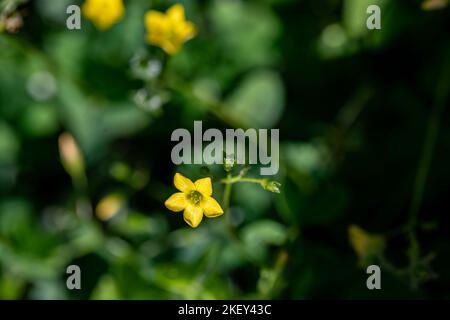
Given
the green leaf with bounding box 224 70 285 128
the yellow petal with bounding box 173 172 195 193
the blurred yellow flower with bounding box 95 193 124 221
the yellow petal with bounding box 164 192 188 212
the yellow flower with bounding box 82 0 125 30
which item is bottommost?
the yellow petal with bounding box 164 192 188 212

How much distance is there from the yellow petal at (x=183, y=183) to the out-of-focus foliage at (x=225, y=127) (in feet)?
1.44

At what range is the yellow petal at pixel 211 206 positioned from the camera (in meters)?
1.80

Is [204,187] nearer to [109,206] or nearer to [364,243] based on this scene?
Result: [364,243]

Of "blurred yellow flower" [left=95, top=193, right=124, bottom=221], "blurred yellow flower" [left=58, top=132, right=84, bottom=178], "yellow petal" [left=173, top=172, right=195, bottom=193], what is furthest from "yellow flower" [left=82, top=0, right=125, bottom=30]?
"yellow petal" [left=173, top=172, right=195, bottom=193]

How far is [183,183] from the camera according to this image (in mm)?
1879

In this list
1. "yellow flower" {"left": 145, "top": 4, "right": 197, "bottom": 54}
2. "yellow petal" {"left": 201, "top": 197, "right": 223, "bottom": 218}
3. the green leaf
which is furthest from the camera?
the green leaf

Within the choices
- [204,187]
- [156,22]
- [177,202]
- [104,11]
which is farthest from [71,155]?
[204,187]

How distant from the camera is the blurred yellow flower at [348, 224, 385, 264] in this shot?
2.30m

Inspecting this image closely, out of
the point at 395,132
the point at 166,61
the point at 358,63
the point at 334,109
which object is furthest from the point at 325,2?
the point at 166,61

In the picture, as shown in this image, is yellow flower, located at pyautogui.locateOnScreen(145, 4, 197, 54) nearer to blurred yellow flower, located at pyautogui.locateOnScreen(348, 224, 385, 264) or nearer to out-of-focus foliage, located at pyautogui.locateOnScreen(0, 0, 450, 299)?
out-of-focus foliage, located at pyautogui.locateOnScreen(0, 0, 450, 299)

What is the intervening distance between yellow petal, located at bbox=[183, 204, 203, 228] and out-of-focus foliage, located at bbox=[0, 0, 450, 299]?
1.39 ft

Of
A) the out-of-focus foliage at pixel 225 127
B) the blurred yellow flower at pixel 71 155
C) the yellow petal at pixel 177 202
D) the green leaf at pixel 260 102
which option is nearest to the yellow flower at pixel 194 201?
the yellow petal at pixel 177 202

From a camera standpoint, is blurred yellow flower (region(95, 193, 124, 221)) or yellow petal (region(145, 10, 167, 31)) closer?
yellow petal (region(145, 10, 167, 31))

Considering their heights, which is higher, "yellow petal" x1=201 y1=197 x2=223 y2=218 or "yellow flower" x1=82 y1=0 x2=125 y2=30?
"yellow flower" x1=82 y1=0 x2=125 y2=30
